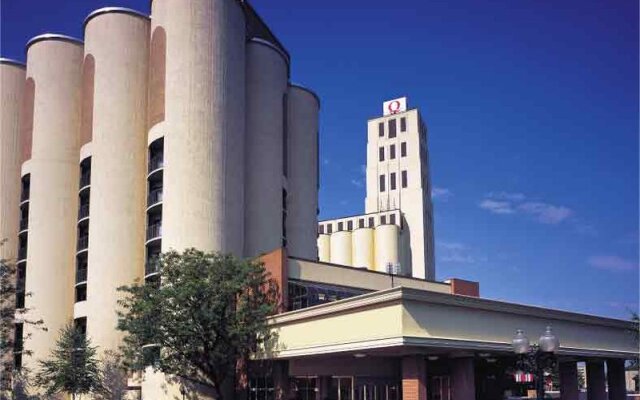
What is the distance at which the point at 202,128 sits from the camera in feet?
170

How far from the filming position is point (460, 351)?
3512 centimetres

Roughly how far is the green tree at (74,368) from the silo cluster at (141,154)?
281 cm

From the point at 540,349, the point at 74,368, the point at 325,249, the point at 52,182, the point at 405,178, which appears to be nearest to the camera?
the point at 540,349

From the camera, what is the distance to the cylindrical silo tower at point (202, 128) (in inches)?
1981

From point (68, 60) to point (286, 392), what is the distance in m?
37.2

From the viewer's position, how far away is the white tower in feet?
354

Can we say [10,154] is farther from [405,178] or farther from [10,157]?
[405,178]

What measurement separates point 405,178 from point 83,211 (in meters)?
63.1

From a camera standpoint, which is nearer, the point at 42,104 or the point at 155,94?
the point at 155,94

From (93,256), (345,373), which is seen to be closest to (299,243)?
(93,256)

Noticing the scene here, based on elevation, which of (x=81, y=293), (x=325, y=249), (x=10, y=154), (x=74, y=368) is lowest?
(x=74, y=368)

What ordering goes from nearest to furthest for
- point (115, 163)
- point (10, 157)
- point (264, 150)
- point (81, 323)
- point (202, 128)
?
point (202, 128) < point (115, 163) < point (81, 323) < point (264, 150) < point (10, 157)

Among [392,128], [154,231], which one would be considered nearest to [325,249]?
[392,128]

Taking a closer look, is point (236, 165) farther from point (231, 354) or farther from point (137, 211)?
point (231, 354)
